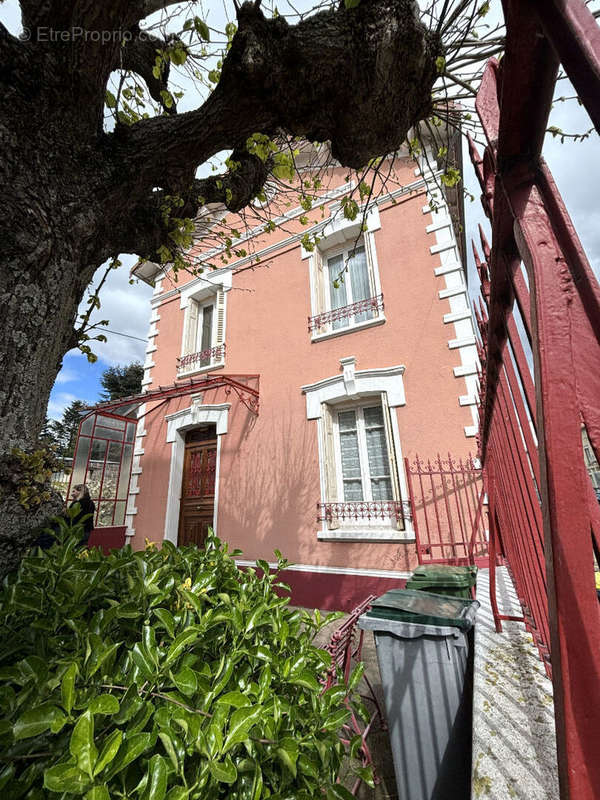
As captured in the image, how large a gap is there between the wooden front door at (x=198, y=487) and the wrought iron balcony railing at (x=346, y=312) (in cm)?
315

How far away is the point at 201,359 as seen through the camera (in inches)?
311

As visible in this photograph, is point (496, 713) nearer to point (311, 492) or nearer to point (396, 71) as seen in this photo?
point (396, 71)

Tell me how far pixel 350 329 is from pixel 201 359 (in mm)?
3697

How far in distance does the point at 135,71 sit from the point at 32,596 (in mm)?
3965

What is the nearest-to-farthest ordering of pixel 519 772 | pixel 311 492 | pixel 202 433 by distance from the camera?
pixel 519 772, pixel 311 492, pixel 202 433

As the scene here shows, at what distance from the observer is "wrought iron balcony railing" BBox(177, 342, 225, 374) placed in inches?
300

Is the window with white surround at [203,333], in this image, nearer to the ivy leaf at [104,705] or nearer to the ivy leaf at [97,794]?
the ivy leaf at [104,705]

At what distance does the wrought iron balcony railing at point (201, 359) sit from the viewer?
761 cm

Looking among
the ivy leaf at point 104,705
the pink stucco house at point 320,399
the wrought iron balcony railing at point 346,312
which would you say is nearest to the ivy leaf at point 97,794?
the ivy leaf at point 104,705

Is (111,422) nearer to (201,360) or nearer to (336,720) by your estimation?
(201,360)

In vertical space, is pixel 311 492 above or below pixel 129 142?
below

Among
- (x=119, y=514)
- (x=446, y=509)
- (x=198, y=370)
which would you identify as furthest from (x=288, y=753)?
(x=119, y=514)

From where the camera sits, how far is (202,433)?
7602 millimetres

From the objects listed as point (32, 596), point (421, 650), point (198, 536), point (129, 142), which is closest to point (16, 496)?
point (32, 596)
